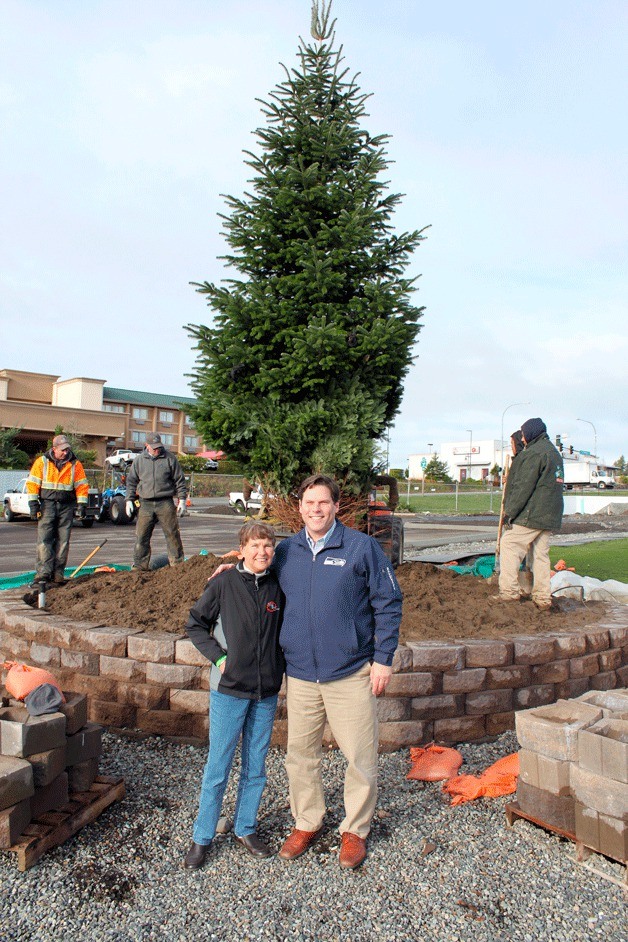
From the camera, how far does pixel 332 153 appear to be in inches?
261

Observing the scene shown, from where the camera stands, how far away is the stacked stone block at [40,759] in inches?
112

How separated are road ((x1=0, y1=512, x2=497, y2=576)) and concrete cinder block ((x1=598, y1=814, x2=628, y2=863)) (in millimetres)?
9601

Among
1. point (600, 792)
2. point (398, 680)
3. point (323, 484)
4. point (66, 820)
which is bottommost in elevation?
point (66, 820)

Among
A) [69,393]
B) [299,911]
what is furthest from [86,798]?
[69,393]

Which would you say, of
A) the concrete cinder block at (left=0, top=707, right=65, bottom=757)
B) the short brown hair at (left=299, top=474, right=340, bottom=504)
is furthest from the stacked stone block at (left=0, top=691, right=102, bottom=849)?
the short brown hair at (left=299, top=474, right=340, bottom=504)

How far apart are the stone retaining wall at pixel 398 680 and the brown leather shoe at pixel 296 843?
1126 mm

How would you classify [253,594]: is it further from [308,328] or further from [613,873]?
[308,328]

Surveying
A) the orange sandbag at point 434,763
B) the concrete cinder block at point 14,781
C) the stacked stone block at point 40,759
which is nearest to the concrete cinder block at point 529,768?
the orange sandbag at point 434,763

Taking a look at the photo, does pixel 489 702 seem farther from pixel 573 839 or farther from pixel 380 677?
pixel 380 677

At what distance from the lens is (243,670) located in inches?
121

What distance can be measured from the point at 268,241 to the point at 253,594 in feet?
14.6

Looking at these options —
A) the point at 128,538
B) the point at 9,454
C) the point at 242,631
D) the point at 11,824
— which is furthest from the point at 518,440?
the point at 9,454

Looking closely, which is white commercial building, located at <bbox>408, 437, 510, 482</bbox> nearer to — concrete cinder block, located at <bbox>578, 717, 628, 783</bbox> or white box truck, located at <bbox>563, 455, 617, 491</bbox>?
white box truck, located at <bbox>563, 455, 617, 491</bbox>

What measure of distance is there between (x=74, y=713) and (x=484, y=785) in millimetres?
2234
